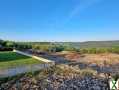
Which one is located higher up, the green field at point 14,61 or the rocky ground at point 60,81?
the green field at point 14,61

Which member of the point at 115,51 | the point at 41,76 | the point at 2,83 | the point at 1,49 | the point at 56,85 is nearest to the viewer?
the point at 2,83

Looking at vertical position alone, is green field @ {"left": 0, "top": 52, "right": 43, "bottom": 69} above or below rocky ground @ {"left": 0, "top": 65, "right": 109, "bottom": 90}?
above

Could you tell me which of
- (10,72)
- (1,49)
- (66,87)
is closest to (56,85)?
(66,87)

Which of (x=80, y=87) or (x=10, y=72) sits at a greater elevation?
(x=10, y=72)

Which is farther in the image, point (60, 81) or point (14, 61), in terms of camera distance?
point (14, 61)

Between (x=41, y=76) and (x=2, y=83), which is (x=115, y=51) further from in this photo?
(x=2, y=83)

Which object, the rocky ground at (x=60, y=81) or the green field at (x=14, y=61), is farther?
the green field at (x=14, y=61)

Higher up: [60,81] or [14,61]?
[14,61]

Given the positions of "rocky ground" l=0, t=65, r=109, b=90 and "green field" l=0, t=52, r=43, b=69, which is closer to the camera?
"rocky ground" l=0, t=65, r=109, b=90
